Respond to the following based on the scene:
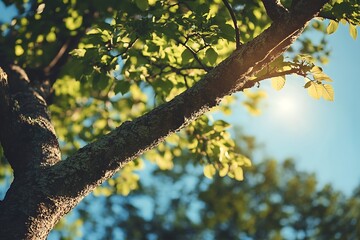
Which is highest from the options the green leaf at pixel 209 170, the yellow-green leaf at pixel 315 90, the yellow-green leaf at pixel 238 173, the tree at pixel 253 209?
the yellow-green leaf at pixel 315 90

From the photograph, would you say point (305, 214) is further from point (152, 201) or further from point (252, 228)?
point (152, 201)

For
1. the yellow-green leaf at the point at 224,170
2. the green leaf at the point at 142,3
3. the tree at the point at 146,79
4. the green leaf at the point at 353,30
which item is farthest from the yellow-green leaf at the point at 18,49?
the green leaf at the point at 353,30

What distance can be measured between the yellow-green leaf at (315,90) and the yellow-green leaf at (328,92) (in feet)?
0.08

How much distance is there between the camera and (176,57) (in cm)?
332

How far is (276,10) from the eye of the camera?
1935 millimetres

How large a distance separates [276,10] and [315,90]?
64 centimetres

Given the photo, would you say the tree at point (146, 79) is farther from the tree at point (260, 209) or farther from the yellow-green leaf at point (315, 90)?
the tree at point (260, 209)

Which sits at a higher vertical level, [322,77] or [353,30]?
[353,30]

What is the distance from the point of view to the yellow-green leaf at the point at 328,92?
2.24m

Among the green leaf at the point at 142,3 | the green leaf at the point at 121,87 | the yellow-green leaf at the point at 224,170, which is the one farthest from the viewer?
the yellow-green leaf at the point at 224,170

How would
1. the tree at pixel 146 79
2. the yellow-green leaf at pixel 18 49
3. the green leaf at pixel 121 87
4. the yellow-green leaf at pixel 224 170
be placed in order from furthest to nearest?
the yellow-green leaf at pixel 18 49 < the yellow-green leaf at pixel 224 170 < the green leaf at pixel 121 87 < the tree at pixel 146 79

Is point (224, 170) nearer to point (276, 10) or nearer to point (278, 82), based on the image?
point (278, 82)

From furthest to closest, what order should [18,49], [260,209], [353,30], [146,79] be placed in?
[260,209] → [18,49] → [146,79] → [353,30]

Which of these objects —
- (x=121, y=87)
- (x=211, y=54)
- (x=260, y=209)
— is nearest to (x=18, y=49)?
(x=121, y=87)
